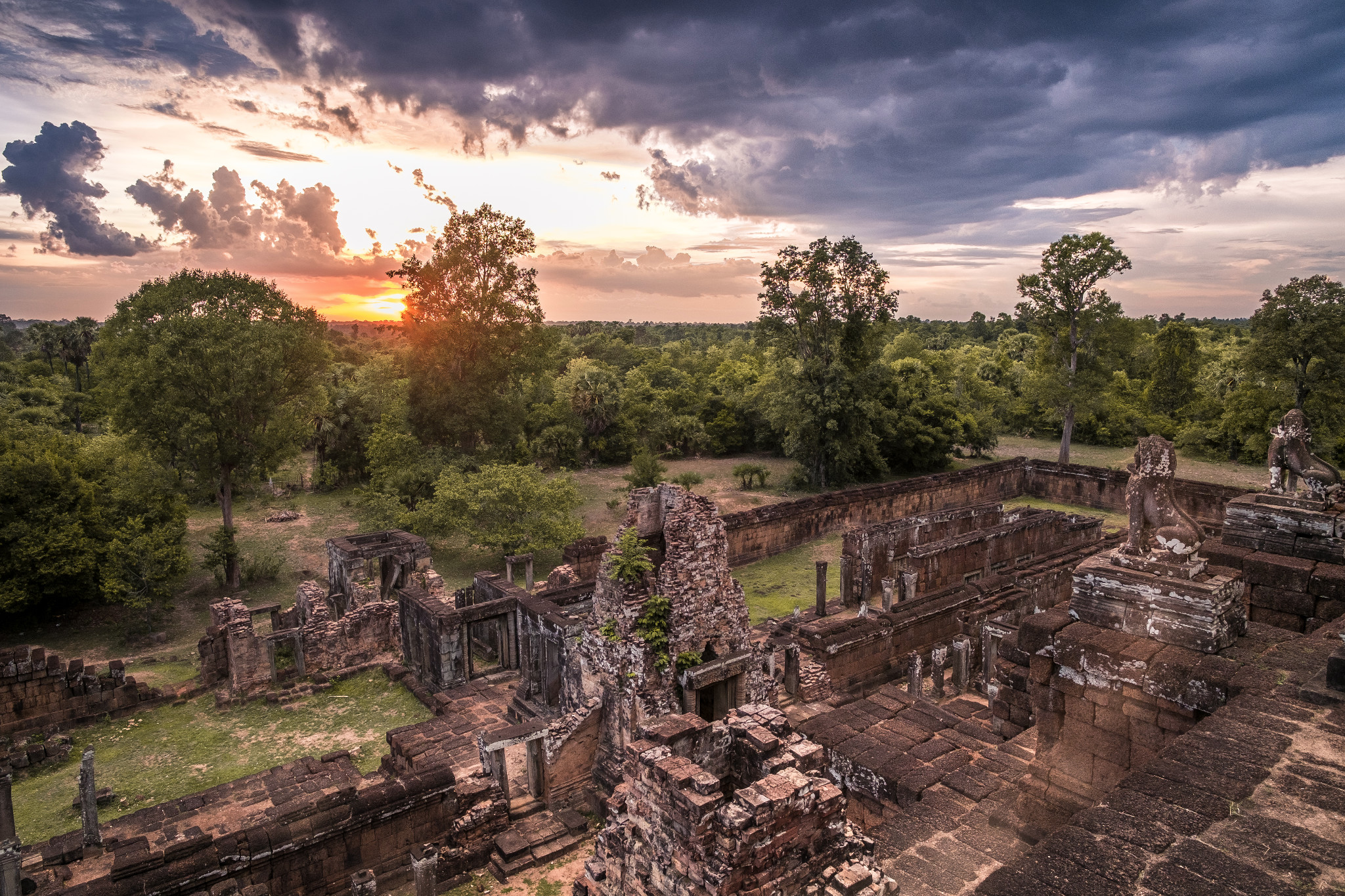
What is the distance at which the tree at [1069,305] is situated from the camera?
3036cm

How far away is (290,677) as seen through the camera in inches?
569

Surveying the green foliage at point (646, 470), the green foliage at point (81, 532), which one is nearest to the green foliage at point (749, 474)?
the green foliage at point (646, 470)

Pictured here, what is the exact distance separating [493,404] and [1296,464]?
23.5m

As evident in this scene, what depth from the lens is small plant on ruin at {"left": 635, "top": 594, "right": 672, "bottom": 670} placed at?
962cm

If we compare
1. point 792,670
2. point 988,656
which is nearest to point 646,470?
point 792,670

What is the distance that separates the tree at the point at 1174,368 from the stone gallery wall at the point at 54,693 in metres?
51.9

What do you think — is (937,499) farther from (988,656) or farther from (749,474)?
(988,656)

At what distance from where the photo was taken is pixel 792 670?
12.2 meters

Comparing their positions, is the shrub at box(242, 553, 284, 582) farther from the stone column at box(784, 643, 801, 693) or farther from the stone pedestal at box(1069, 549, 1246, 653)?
the stone pedestal at box(1069, 549, 1246, 653)

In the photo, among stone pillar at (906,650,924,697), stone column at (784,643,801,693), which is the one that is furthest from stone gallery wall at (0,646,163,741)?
stone pillar at (906,650,924,697)

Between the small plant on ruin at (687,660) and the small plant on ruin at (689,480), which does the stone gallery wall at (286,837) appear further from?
the small plant on ruin at (689,480)

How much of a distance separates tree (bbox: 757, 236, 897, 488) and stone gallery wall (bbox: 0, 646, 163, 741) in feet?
80.8

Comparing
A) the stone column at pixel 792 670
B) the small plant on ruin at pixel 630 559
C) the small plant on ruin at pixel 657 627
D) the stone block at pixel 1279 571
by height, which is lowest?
Answer: the stone column at pixel 792 670

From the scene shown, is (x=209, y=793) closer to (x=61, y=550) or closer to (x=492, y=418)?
(x=61, y=550)
